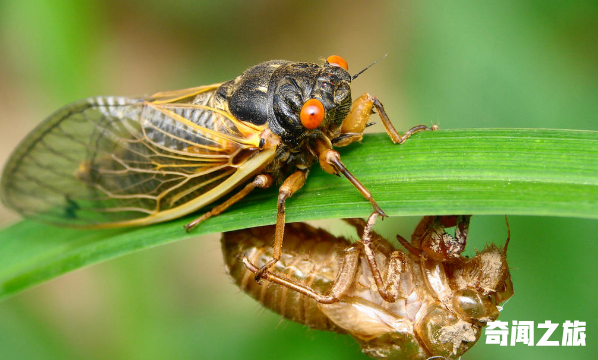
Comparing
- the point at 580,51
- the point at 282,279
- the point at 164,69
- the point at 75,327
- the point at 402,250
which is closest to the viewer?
the point at 282,279

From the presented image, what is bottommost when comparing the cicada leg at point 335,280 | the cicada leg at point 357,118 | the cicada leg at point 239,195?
the cicada leg at point 335,280

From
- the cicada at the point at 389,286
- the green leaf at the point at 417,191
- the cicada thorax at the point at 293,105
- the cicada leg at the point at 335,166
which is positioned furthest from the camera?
the cicada thorax at the point at 293,105

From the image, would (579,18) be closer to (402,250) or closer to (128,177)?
(402,250)

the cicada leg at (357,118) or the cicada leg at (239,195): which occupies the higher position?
the cicada leg at (357,118)

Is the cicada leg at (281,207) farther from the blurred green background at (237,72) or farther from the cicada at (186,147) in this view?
the blurred green background at (237,72)

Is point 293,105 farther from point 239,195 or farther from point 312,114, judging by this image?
point 239,195

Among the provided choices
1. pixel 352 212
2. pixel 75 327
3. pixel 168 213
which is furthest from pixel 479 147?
pixel 75 327

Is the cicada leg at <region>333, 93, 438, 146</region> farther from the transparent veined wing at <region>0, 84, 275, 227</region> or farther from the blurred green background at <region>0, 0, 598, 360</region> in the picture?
the blurred green background at <region>0, 0, 598, 360</region>

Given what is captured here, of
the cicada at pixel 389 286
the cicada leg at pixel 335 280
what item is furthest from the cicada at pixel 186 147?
the cicada at pixel 389 286

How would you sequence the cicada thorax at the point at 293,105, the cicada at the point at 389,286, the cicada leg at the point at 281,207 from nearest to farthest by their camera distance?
1. the cicada leg at the point at 281,207
2. the cicada at the point at 389,286
3. the cicada thorax at the point at 293,105
